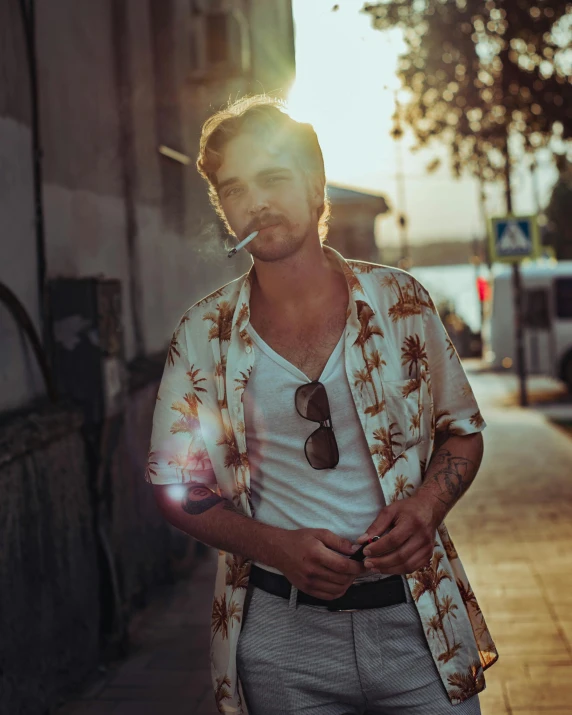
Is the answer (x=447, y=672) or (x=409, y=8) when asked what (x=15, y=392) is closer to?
(x=447, y=672)

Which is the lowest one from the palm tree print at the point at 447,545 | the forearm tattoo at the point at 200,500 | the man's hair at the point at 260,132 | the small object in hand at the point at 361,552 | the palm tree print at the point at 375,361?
the palm tree print at the point at 447,545

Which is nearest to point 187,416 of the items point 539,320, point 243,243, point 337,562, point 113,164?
point 243,243

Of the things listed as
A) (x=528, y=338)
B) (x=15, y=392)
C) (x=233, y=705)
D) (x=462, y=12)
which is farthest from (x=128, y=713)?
(x=528, y=338)

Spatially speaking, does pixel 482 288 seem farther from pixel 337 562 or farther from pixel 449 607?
pixel 337 562

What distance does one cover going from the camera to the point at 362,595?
7.09ft

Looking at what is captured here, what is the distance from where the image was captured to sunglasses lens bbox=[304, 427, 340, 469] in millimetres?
2129

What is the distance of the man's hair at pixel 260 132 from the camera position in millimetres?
2246

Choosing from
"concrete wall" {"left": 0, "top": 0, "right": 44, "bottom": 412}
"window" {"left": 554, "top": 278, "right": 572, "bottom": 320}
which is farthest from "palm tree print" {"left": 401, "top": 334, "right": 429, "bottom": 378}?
"window" {"left": 554, "top": 278, "right": 572, "bottom": 320}

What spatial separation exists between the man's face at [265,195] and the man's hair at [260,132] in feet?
0.07

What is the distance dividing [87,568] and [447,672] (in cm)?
305

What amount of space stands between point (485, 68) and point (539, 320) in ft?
24.1

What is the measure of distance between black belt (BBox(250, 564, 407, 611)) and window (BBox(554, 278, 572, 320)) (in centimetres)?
1969

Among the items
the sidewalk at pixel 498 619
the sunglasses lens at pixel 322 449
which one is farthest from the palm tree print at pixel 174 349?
the sidewalk at pixel 498 619

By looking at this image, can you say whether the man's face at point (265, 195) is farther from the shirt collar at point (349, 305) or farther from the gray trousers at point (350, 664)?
the gray trousers at point (350, 664)
